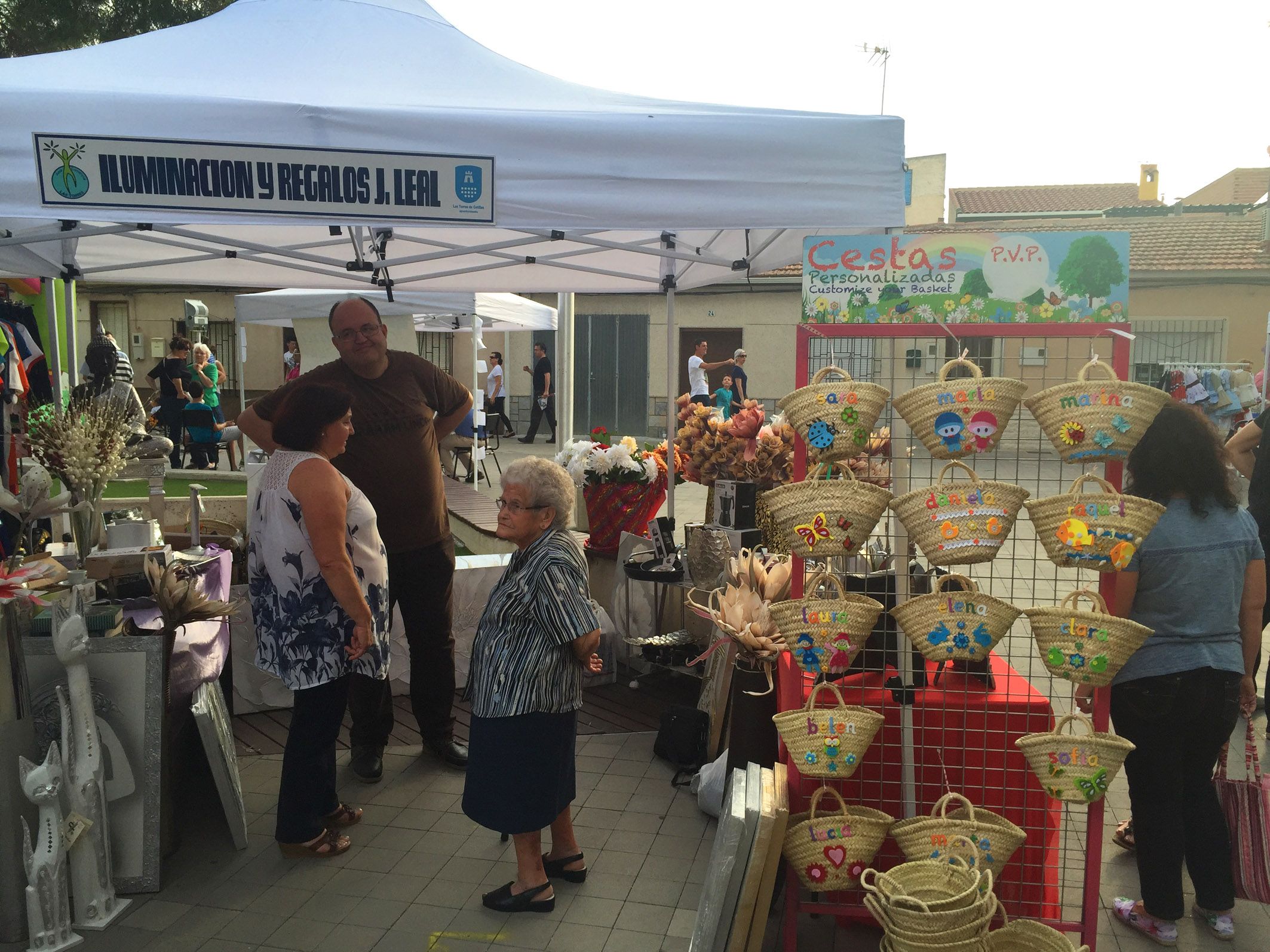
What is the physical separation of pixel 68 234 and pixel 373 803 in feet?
8.41

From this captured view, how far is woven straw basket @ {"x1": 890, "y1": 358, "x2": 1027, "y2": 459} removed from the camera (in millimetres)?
2420

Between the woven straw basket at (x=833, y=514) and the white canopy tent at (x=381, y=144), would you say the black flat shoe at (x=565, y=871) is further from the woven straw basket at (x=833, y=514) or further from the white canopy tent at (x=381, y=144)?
the white canopy tent at (x=381, y=144)

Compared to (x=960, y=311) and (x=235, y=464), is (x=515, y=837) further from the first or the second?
(x=235, y=464)

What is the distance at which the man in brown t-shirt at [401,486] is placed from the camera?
3926mm

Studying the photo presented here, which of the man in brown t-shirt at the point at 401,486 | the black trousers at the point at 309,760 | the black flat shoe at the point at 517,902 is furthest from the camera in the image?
the man in brown t-shirt at the point at 401,486

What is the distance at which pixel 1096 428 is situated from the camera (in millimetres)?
2404

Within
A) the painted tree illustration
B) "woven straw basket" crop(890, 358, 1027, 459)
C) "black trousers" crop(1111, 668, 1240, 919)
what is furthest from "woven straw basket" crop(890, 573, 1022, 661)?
the painted tree illustration

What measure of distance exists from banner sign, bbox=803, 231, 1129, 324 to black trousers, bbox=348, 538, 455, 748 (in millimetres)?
2150

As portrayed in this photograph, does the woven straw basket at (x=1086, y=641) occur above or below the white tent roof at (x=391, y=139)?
below

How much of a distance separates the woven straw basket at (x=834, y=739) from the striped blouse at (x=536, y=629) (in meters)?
0.72

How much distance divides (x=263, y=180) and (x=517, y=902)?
240 centimetres

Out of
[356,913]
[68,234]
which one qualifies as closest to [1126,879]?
[356,913]

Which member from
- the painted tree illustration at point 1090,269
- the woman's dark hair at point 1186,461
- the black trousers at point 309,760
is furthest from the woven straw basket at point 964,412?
the black trousers at point 309,760

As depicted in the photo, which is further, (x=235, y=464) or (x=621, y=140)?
(x=235, y=464)
